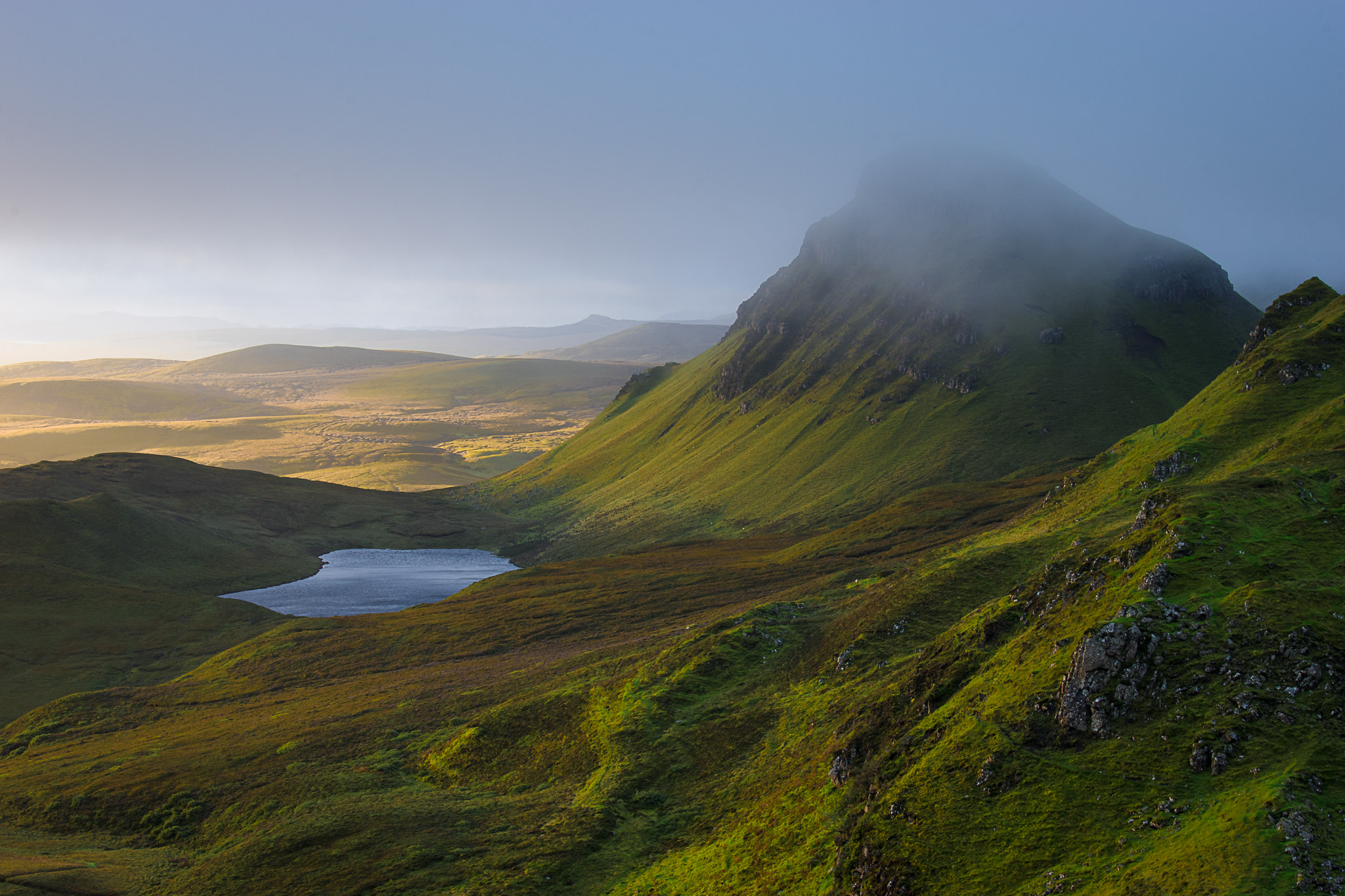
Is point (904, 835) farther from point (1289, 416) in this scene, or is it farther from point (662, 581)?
point (662, 581)

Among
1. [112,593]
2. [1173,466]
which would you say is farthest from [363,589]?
[1173,466]

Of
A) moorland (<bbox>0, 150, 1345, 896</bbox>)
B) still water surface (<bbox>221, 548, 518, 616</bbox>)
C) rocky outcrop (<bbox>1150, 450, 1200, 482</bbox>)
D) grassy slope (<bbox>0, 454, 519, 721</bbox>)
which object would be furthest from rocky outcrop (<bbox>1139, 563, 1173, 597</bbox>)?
still water surface (<bbox>221, 548, 518, 616</bbox>)

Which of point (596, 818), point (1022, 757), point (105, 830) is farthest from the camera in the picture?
point (105, 830)

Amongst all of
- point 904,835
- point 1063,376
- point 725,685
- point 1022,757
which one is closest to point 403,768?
point 725,685

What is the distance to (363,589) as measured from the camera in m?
174

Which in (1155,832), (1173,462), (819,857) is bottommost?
(819,857)

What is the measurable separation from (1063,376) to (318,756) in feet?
595

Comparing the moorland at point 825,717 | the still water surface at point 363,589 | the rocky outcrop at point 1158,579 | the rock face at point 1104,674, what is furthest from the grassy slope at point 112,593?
the rocky outcrop at point 1158,579

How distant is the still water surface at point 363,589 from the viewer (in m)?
160

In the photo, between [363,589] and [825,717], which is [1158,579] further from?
[363,589]

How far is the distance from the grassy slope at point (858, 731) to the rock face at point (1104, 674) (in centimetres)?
45

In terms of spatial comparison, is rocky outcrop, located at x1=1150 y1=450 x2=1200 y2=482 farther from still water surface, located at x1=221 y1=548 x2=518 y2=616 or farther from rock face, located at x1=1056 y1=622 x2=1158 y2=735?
still water surface, located at x1=221 y1=548 x2=518 y2=616

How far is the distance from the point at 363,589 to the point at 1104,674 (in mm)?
165685

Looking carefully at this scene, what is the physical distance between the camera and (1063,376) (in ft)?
636
